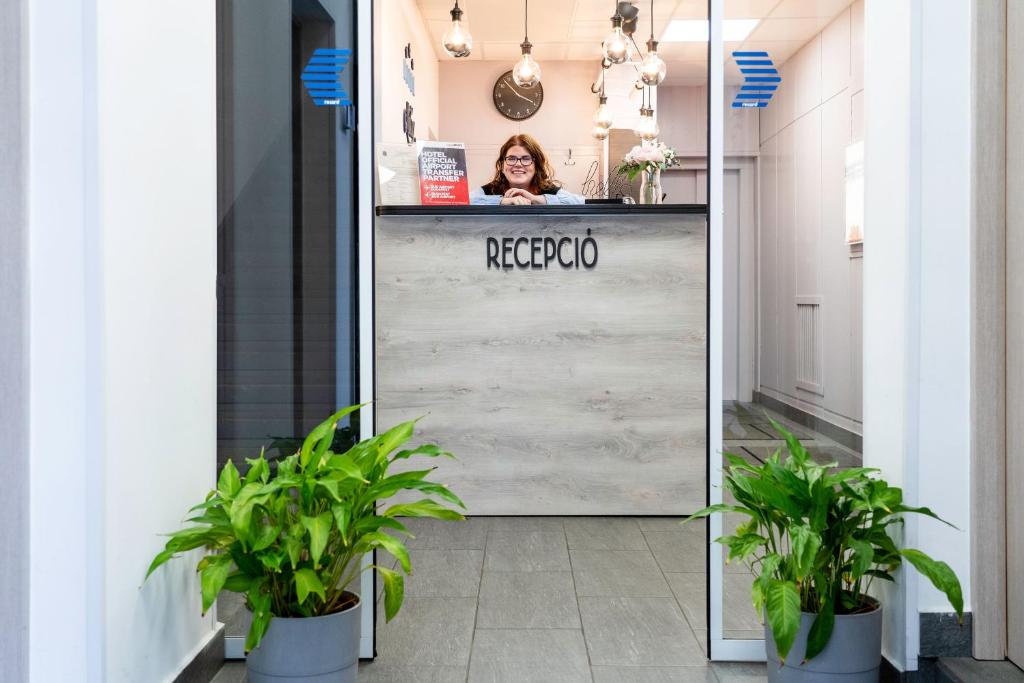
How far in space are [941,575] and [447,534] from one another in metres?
2.12

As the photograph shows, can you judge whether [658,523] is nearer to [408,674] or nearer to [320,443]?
[408,674]

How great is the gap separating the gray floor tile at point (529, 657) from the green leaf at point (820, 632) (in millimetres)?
538

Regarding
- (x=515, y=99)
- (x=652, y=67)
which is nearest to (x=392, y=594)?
(x=652, y=67)

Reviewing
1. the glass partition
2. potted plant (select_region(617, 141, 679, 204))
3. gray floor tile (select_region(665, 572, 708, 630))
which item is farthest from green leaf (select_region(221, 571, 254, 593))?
the glass partition

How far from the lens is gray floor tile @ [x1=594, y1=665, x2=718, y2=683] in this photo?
7.11ft

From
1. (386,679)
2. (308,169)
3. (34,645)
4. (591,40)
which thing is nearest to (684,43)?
(591,40)

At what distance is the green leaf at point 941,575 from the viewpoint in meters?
1.80

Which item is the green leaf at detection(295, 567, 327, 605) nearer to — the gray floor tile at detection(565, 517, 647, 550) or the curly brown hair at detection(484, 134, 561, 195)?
the gray floor tile at detection(565, 517, 647, 550)

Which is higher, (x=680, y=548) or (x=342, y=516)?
(x=342, y=516)

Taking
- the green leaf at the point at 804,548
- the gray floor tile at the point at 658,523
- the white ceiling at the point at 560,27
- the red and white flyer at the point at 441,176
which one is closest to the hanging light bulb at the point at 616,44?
the white ceiling at the point at 560,27

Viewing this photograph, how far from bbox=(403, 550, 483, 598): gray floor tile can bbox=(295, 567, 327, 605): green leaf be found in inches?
43.8

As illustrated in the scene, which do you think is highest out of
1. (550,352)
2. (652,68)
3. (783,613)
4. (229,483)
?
(652,68)

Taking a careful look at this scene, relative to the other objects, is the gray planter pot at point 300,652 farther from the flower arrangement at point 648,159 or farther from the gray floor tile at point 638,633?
the flower arrangement at point 648,159

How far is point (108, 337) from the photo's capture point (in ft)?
5.42
